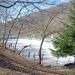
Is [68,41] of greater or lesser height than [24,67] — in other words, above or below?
above

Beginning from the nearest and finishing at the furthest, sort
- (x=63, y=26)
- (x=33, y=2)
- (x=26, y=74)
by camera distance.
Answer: (x=26, y=74)
(x=33, y=2)
(x=63, y=26)

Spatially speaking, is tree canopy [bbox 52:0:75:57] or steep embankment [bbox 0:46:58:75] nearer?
steep embankment [bbox 0:46:58:75]

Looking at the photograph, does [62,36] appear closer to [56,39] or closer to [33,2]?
[56,39]

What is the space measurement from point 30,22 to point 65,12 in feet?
20.7

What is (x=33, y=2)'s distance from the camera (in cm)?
1747

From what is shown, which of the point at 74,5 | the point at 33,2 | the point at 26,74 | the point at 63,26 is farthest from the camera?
the point at 63,26

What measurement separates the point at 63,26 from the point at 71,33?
2.37m

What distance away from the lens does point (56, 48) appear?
34.8 metres

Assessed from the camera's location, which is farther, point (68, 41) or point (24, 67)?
point (68, 41)

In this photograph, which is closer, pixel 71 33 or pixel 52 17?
pixel 71 33

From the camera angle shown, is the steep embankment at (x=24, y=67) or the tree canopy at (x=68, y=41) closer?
the steep embankment at (x=24, y=67)

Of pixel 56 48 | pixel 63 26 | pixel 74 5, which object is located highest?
pixel 74 5

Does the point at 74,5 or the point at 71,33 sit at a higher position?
the point at 74,5

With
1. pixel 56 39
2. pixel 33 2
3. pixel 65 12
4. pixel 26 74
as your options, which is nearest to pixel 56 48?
pixel 56 39
